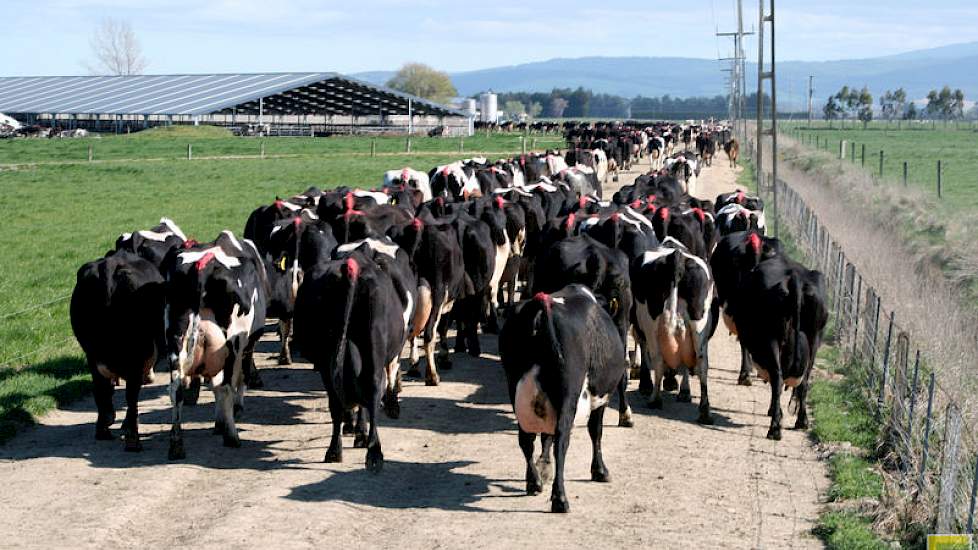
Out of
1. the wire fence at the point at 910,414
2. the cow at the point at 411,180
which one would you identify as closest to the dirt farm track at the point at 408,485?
the wire fence at the point at 910,414

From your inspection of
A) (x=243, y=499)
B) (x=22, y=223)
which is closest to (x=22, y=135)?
(x=22, y=223)

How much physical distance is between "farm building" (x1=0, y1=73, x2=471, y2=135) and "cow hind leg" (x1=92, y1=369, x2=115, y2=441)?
69950 mm

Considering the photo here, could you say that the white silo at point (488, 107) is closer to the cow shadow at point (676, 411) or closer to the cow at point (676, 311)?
the cow shadow at point (676, 411)

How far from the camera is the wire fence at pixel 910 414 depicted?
866cm

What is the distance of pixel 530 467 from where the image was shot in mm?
9609

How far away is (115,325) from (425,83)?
164 meters

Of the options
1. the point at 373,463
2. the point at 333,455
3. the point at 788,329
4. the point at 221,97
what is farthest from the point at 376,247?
the point at 221,97

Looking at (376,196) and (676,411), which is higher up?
(376,196)

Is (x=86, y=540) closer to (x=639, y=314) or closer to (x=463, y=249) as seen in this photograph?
(x=639, y=314)

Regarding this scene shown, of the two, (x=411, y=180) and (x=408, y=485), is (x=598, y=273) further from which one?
(x=411, y=180)

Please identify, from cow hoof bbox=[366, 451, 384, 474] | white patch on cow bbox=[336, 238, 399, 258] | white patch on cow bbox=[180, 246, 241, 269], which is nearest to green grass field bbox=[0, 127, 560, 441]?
white patch on cow bbox=[180, 246, 241, 269]

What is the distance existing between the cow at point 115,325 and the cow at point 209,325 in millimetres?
328

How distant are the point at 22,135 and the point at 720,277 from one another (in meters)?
73.3

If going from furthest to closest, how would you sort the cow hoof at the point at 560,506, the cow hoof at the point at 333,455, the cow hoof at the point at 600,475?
the cow hoof at the point at 333,455 → the cow hoof at the point at 600,475 → the cow hoof at the point at 560,506
